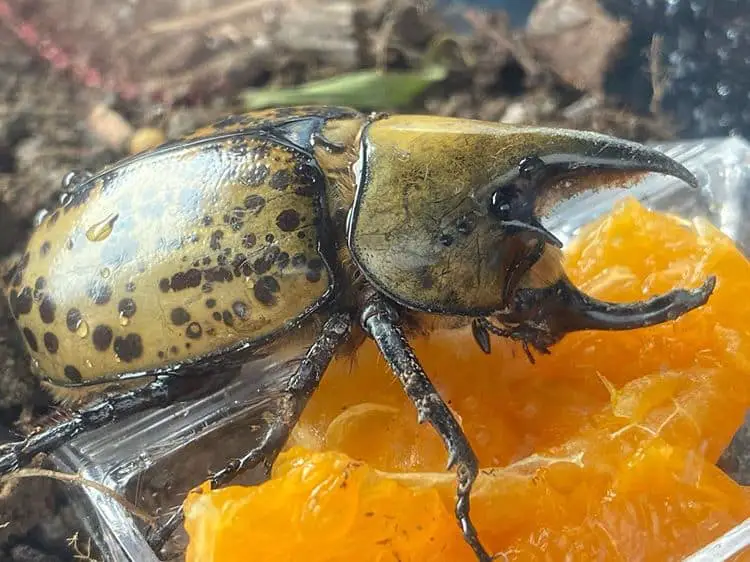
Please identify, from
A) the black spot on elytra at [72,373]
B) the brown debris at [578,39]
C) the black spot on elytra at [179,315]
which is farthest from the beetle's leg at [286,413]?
the brown debris at [578,39]

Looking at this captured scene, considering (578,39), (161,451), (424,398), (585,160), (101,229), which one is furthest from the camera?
(578,39)

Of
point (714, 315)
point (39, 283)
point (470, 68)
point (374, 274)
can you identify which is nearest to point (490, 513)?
point (374, 274)

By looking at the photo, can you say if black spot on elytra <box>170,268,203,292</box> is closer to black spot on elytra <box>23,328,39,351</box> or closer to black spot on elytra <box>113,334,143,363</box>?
black spot on elytra <box>113,334,143,363</box>

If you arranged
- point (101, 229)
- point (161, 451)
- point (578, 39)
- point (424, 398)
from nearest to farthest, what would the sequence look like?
point (424, 398), point (101, 229), point (161, 451), point (578, 39)

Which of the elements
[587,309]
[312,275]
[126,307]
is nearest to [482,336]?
[587,309]

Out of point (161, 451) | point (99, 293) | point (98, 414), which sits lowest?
point (161, 451)

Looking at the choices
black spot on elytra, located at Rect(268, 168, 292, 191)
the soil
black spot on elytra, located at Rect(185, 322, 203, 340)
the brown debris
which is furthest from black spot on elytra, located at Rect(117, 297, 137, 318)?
the brown debris

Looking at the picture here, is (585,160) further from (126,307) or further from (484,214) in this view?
(126,307)

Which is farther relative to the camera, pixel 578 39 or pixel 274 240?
pixel 578 39

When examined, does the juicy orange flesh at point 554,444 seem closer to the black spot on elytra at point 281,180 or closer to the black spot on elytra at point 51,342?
the black spot on elytra at point 281,180
